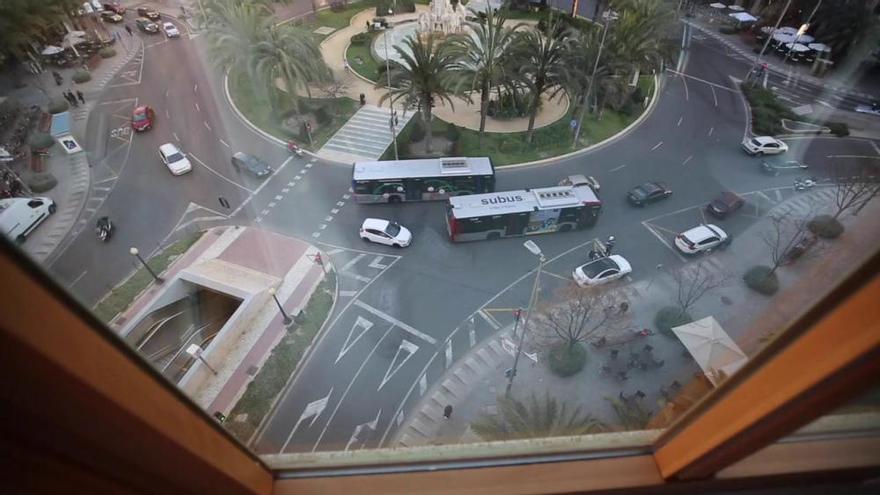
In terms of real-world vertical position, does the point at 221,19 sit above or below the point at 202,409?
below

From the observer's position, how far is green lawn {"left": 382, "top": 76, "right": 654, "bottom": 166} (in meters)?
11.8

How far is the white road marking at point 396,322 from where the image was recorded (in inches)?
288

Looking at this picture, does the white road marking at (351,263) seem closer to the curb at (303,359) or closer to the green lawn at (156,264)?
the curb at (303,359)

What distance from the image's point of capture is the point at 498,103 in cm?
1318

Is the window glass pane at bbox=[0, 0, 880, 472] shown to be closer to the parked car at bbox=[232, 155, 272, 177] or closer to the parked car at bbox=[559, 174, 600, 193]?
the parked car at bbox=[232, 155, 272, 177]

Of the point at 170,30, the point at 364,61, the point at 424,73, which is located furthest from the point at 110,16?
the point at 424,73

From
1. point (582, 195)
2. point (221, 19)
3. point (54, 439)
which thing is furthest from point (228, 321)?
point (221, 19)

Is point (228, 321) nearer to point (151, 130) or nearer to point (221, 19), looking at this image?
point (151, 130)

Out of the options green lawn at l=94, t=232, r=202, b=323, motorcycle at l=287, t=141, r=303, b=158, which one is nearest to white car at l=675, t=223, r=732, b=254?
motorcycle at l=287, t=141, r=303, b=158

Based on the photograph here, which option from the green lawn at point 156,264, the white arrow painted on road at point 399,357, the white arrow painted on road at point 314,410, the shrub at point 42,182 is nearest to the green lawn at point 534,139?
the green lawn at point 156,264

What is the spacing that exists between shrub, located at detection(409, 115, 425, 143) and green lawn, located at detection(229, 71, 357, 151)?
2.17 m

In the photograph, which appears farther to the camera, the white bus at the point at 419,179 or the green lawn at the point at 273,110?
the green lawn at the point at 273,110

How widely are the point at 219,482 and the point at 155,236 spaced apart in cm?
928

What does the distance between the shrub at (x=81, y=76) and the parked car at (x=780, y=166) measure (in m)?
16.3
